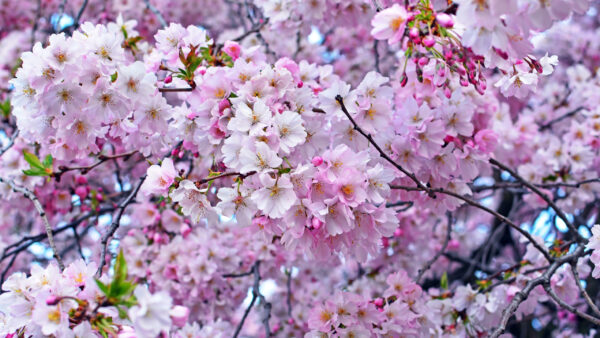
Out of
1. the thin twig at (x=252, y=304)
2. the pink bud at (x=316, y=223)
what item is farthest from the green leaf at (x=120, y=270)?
the thin twig at (x=252, y=304)

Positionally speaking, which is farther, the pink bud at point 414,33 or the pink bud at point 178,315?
the pink bud at point 414,33

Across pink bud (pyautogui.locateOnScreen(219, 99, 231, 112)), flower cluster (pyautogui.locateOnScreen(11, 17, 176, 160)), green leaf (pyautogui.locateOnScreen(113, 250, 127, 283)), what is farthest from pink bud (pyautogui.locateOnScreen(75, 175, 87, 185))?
green leaf (pyautogui.locateOnScreen(113, 250, 127, 283))

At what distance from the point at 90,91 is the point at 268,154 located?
0.67 meters

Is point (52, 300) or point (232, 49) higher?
point (232, 49)

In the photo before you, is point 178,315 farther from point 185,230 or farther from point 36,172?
point 185,230

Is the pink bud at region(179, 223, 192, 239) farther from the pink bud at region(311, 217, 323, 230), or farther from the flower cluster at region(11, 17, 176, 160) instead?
the pink bud at region(311, 217, 323, 230)

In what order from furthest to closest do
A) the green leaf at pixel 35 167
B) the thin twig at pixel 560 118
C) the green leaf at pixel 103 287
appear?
the thin twig at pixel 560 118 → the green leaf at pixel 35 167 → the green leaf at pixel 103 287

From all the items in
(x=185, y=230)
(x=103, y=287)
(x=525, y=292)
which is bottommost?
(x=525, y=292)

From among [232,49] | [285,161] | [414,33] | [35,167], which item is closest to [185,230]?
[35,167]

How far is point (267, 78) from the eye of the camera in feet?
6.01

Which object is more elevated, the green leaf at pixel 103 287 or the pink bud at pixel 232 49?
the pink bud at pixel 232 49

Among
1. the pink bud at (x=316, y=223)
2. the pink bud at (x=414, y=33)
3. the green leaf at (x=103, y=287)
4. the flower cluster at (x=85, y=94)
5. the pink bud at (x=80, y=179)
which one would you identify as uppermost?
the flower cluster at (x=85, y=94)

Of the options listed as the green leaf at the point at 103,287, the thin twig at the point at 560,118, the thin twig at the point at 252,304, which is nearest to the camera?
the green leaf at the point at 103,287

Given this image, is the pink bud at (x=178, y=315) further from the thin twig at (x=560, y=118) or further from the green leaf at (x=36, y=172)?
the thin twig at (x=560, y=118)
